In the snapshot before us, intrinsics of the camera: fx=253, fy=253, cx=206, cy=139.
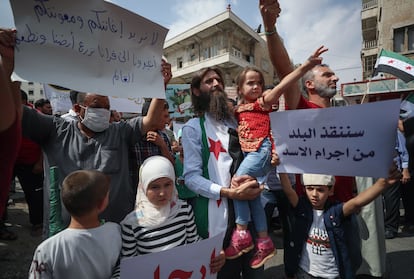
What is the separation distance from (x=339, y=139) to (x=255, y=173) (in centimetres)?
57

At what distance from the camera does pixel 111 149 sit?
5.88ft

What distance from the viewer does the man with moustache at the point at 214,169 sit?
161 centimetres

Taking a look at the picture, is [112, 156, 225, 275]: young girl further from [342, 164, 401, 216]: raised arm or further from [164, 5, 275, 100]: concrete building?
[164, 5, 275, 100]: concrete building

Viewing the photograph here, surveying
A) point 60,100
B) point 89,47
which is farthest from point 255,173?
point 60,100

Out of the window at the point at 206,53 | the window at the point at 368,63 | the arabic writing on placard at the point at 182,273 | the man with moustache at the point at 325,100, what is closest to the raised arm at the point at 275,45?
the man with moustache at the point at 325,100

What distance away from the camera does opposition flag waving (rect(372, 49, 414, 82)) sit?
135 inches

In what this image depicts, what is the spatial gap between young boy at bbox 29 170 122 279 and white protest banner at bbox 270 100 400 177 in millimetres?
1093

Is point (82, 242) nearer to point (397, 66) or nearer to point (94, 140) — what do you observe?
point (94, 140)

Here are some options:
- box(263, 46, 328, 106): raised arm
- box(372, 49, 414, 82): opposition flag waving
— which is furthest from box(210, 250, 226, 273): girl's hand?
box(372, 49, 414, 82): opposition flag waving

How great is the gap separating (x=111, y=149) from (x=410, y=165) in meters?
2.10

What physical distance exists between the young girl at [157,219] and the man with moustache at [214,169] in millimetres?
121

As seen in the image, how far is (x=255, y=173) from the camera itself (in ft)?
5.67

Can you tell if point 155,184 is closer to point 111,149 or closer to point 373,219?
point 111,149

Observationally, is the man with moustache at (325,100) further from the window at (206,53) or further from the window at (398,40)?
the window at (206,53)
